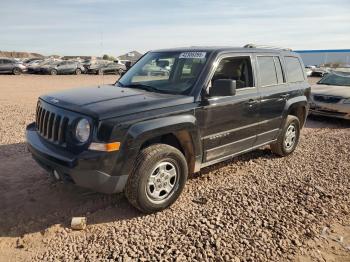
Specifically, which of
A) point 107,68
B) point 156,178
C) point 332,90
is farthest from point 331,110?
point 107,68

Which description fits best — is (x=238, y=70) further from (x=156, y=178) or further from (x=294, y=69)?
(x=156, y=178)

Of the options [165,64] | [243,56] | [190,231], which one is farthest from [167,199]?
[243,56]

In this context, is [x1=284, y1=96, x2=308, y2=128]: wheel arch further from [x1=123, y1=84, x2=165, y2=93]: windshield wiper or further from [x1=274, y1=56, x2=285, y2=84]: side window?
[x1=123, y1=84, x2=165, y2=93]: windshield wiper

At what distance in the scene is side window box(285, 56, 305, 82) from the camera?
630 centimetres

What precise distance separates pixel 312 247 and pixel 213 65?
8.28ft

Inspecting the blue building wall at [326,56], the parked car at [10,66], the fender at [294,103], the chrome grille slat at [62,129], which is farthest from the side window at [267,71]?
the blue building wall at [326,56]

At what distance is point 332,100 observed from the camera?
10.1m

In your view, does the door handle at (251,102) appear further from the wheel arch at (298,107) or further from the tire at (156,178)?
the tire at (156,178)

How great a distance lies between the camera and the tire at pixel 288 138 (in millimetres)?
6305

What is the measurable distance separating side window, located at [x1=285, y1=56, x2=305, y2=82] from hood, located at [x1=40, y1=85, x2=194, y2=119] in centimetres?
278

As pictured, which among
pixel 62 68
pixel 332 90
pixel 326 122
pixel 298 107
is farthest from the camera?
pixel 62 68

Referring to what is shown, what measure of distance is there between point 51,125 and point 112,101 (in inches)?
30.9

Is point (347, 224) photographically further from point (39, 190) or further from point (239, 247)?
point (39, 190)

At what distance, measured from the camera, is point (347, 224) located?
4.15 meters
